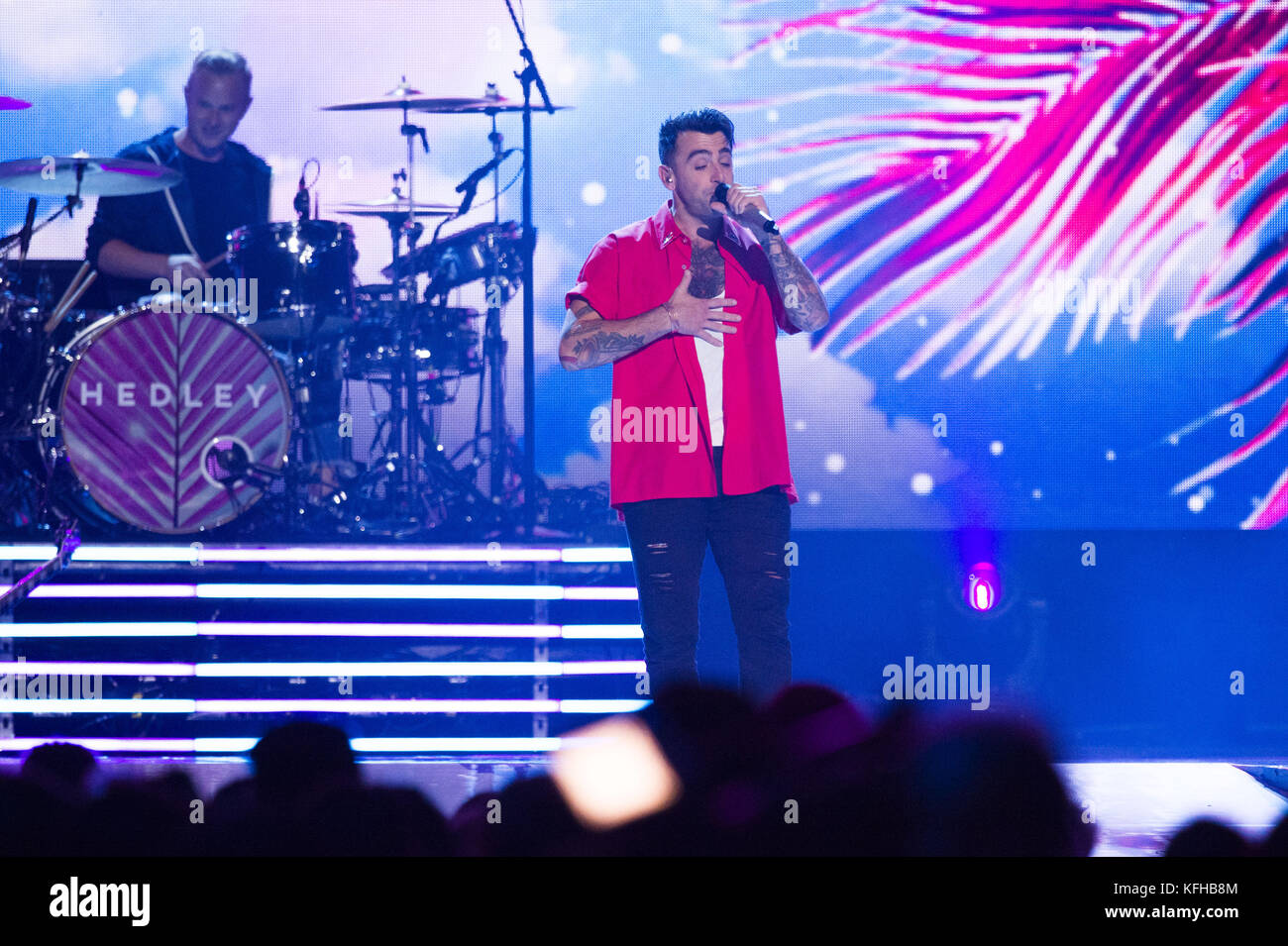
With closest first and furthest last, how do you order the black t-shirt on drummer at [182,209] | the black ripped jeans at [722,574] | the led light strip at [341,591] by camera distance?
the black ripped jeans at [722,574] → the led light strip at [341,591] → the black t-shirt on drummer at [182,209]

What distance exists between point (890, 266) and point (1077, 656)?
128 cm

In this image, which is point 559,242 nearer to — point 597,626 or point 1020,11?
point 597,626

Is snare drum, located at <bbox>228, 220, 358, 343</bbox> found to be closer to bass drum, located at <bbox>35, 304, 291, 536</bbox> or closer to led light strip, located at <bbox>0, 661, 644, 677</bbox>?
bass drum, located at <bbox>35, 304, 291, 536</bbox>

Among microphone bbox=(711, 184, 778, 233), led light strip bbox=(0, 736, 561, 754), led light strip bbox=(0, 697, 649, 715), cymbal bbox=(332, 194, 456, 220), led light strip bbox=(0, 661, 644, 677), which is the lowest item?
led light strip bbox=(0, 736, 561, 754)

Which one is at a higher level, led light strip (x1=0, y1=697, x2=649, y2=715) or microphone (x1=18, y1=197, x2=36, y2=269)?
microphone (x1=18, y1=197, x2=36, y2=269)

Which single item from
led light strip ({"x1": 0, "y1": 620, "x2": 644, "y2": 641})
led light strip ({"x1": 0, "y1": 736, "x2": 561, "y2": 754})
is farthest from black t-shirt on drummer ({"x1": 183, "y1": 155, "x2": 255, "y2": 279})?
led light strip ({"x1": 0, "y1": 736, "x2": 561, "y2": 754})

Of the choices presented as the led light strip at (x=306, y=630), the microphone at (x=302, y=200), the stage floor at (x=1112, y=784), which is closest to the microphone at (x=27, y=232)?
the microphone at (x=302, y=200)

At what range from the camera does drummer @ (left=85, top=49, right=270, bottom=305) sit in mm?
3734

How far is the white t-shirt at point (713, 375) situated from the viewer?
8.46ft

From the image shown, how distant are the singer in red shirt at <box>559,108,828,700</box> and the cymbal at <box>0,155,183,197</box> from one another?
5.76 ft

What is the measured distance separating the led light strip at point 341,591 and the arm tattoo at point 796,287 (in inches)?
39.4

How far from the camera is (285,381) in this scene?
3.78 m

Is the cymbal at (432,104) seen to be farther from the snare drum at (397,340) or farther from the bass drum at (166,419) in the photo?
the bass drum at (166,419)

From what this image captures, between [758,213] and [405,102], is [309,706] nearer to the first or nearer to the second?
[758,213]
